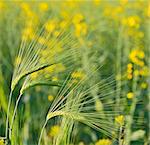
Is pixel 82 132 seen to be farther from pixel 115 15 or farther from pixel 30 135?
Answer: pixel 115 15

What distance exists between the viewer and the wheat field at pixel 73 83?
4.58ft

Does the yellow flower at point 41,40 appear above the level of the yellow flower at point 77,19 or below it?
below

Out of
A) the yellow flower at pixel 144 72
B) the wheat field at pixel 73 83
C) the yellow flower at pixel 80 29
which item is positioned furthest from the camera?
the yellow flower at pixel 80 29

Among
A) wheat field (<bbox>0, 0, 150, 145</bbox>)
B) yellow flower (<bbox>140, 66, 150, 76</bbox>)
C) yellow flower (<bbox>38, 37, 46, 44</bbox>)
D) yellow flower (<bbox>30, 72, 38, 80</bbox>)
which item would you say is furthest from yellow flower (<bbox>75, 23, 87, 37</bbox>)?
yellow flower (<bbox>30, 72, 38, 80</bbox>)

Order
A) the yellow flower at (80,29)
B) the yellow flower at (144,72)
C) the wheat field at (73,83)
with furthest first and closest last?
1. the yellow flower at (80,29)
2. the yellow flower at (144,72)
3. the wheat field at (73,83)

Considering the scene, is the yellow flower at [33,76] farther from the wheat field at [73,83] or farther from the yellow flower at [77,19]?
the yellow flower at [77,19]

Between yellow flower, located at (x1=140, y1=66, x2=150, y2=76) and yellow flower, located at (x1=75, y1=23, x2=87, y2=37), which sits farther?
yellow flower, located at (x1=75, y1=23, x2=87, y2=37)

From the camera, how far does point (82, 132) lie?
10.3 feet

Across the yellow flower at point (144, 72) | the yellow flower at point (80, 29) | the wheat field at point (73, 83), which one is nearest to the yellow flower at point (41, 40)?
the wheat field at point (73, 83)

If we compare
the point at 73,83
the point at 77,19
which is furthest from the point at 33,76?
the point at 77,19

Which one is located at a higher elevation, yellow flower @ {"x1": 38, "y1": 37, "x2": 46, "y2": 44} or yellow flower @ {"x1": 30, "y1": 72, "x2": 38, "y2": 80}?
yellow flower @ {"x1": 38, "y1": 37, "x2": 46, "y2": 44}

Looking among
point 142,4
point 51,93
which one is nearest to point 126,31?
point 51,93

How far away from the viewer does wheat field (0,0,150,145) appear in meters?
1.39

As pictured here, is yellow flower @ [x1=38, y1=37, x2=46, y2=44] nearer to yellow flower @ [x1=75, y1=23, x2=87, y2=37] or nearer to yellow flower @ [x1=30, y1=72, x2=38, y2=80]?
yellow flower @ [x1=30, y1=72, x2=38, y2=80]
